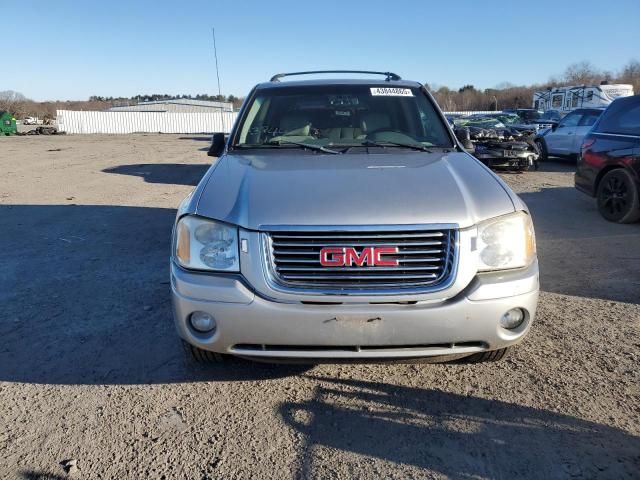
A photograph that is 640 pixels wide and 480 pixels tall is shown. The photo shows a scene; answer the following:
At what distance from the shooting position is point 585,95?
25031mm

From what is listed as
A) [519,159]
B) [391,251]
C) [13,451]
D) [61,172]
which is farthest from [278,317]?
[61,172]

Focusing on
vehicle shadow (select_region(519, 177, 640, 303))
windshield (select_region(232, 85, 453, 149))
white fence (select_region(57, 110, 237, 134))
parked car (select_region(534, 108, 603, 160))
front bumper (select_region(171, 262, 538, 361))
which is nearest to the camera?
front bumper (select_region(171, 262, 538, 361))

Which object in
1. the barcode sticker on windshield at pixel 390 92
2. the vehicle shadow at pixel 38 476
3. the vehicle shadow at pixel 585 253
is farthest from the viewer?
the vehicle shadow at pixel 585 253

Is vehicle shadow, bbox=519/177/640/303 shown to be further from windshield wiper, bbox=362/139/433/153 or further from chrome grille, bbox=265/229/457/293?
chrome grille, bbox=265/229/457/293

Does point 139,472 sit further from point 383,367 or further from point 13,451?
point 383,367

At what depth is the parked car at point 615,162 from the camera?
21.7 ft

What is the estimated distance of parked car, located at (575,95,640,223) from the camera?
261 inches

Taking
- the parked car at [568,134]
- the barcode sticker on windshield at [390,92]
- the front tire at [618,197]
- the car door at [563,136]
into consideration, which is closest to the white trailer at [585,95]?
the parked car at [568,134]

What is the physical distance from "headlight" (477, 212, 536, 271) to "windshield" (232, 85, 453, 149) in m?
1.42

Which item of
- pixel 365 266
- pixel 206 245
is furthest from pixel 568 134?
pixel 206 245

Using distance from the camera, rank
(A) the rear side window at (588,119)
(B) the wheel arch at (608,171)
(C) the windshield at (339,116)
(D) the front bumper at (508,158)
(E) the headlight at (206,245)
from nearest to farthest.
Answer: (E) the headlight at (206,245) → (C) the windshield at (339,116) → (B) the wheel arch at (608,171) → (D) the front bumper at (508,158) → (A) the rear side window at (588,119)

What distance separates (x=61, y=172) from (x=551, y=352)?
13433 mm

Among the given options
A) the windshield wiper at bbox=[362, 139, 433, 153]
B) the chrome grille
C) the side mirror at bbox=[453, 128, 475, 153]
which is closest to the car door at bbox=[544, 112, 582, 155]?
the side mirror at bbox=[453, 128, 475, 153]

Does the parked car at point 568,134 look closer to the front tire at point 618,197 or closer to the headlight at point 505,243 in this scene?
the front tire at point 618,197
